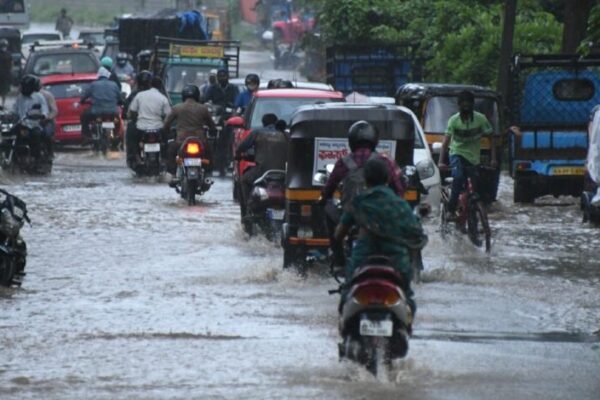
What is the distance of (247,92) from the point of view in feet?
88.2

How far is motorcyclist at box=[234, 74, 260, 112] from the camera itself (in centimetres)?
2636

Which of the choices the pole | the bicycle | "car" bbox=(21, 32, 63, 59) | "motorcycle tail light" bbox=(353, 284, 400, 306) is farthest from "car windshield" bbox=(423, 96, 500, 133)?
"car" bbox=(21, 32, 63, 59)

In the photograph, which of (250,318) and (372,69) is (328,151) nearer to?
(250,318)

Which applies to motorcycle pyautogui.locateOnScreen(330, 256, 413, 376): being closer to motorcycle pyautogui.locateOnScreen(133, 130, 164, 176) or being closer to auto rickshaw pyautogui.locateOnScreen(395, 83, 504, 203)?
auto rickshaw pyautogui.locateOnScreen(395, 83, 504, 203)

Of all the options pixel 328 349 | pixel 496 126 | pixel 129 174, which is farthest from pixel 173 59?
pixel 328 349

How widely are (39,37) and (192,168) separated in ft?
119

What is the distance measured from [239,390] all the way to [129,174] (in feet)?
61.9

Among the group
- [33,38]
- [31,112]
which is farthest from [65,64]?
[33,38]

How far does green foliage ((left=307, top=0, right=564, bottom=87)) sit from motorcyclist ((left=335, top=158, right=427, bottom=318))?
22.1m

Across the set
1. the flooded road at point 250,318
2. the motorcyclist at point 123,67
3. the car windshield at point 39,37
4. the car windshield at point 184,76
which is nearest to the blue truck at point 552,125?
the flooded road at point 250,318

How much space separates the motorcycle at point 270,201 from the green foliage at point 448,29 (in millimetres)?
14935

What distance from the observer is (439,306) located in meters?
13.7

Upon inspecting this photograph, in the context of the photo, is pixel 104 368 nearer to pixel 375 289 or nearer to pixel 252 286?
pixel 375 289

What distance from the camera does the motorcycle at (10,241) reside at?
14.2 m
